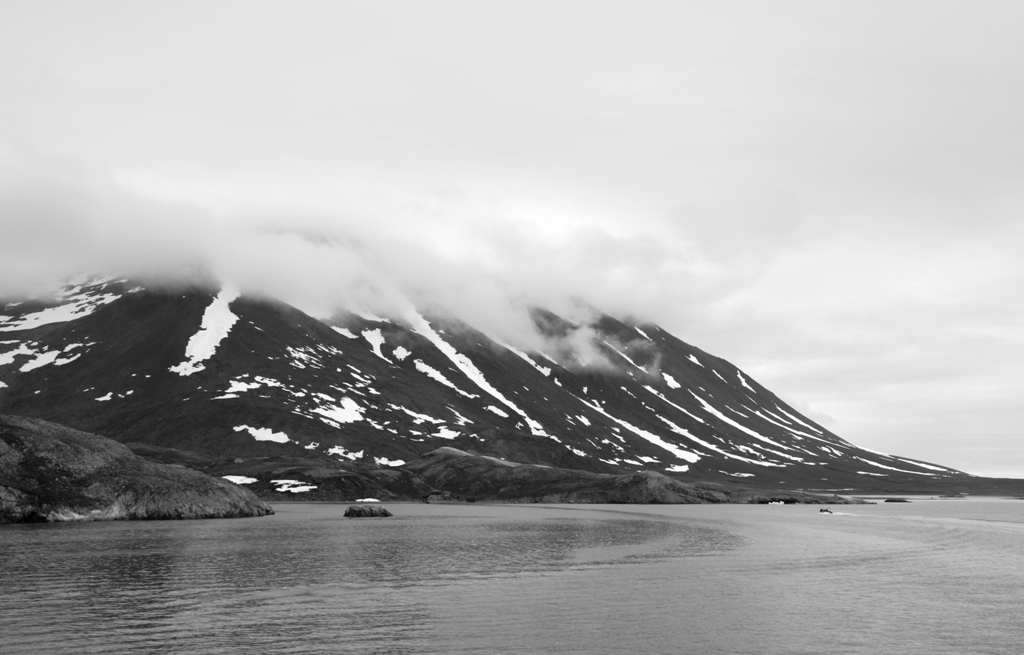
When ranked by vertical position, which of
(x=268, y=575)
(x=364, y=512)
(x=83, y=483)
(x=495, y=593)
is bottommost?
(x=268, y=575)

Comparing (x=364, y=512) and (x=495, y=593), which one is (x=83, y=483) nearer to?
(x=364, y=512)

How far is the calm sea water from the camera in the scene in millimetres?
41281

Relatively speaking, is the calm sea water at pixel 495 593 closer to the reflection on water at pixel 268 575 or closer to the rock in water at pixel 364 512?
the reflection on water at pixel 268 575

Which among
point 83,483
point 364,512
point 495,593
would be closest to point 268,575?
point 495,593

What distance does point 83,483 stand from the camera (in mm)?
120438

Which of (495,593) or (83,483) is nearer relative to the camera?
(495,593)

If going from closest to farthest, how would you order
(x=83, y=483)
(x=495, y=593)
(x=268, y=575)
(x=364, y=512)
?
(x=495, y=593)
(x=268, y=575)
(x=83, y=483)
(x=364, y=512)

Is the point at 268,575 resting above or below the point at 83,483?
below

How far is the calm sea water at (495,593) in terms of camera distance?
4128 centimetres

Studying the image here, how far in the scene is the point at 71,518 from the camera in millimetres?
115125

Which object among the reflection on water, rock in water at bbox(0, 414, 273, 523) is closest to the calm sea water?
the reflection on water

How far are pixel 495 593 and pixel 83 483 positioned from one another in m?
86.8

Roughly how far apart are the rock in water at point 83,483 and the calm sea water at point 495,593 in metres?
15.7

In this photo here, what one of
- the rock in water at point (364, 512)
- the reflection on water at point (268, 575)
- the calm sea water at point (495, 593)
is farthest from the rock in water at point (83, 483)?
the rock in water at point (364, 512)
